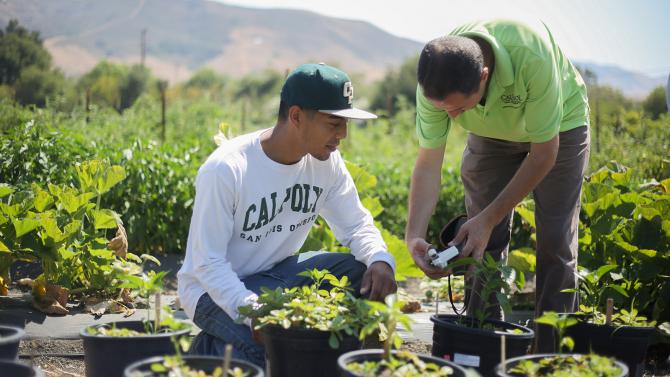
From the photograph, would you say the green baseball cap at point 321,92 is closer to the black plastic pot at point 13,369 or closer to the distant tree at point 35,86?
the black plastic pot at point 13,369

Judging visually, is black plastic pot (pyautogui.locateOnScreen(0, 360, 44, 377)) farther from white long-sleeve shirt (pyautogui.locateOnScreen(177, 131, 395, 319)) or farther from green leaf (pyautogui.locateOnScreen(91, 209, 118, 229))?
green leaf (pyautogui.locateOnScreen(91, 209, 118, 229))

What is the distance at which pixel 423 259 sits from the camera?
2955mm

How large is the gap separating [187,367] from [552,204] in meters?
1.90

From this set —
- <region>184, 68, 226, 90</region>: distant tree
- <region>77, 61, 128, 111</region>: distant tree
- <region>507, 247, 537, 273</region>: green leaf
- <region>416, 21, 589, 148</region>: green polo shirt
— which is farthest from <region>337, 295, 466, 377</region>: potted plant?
<region>184, 68, 226, 90</region>: distant tree

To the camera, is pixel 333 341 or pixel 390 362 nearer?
pixel 390 362

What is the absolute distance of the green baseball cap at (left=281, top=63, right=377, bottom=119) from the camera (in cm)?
275

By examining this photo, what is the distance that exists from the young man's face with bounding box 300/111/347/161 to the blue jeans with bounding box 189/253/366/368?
44 cm

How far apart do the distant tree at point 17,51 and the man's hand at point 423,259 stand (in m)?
6.19

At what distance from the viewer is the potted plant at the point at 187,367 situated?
1882 mm

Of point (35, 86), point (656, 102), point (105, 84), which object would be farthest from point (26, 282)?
point (105, 84)

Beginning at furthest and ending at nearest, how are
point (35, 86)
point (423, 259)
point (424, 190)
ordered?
point (35, 86) < point (424, 190) < point (423, 259)

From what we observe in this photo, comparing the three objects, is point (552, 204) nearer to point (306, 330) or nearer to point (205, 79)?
point (306, 330)

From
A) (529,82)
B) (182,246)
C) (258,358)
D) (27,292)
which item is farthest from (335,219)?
(182,246)

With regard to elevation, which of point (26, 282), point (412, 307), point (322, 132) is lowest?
point (412, 307)
